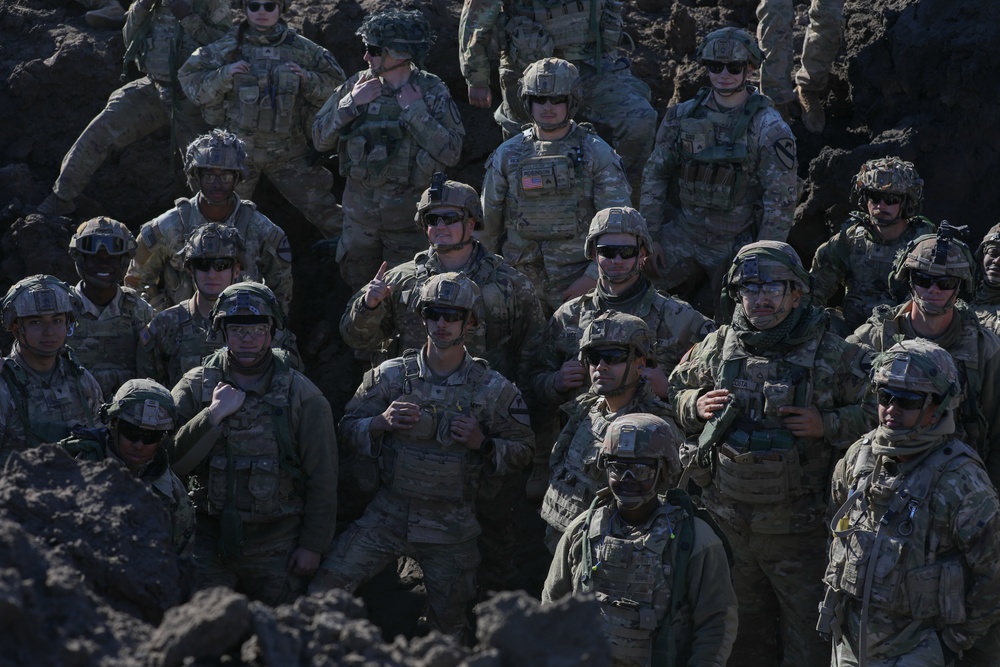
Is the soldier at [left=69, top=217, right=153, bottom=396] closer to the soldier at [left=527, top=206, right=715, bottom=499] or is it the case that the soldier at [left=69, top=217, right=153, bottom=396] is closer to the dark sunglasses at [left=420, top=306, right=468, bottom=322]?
the dark sunglasses at [left=420, top=306, right=468, bottom=322]

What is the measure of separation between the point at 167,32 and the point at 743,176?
5096 millimetres

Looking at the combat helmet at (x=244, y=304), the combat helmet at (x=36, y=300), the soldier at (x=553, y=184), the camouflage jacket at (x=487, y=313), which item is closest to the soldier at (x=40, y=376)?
the combat helmet at (x=36, y=300)

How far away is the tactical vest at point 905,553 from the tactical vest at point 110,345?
4.76 metres

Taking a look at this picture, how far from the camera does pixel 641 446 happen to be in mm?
7145

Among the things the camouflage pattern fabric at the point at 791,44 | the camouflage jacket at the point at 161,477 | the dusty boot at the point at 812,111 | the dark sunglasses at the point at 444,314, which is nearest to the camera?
the camouflage jacket at the point at 161,477

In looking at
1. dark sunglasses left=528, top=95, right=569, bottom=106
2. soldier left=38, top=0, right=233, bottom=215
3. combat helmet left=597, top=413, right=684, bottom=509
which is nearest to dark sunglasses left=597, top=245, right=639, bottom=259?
dark sunglasses left=528, top=95, right=569, bottom=106

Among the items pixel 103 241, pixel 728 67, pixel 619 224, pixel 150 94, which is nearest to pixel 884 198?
pixel 728 67

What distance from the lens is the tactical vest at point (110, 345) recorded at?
31.3 ft

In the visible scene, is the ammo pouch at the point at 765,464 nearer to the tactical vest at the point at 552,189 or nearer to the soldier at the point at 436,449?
the soldier at the point at 436,449

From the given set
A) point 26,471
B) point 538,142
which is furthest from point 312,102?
point 26,471

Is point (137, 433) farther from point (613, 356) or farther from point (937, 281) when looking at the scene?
point (937, 281)

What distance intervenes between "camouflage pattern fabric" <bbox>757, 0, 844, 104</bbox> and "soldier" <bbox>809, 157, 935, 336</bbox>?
106 inches

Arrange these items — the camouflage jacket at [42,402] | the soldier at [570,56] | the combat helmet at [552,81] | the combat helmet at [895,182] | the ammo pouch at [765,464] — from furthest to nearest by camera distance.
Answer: the soldier at [570,56] → the combat helmet at [552,81] → the combat helmet at [895,182] → the camouflage jacket at [42,402] → the ammo pouch at [765,464]

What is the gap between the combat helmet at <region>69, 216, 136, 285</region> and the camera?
9.55m
